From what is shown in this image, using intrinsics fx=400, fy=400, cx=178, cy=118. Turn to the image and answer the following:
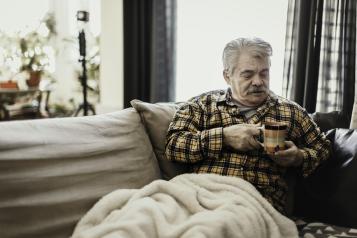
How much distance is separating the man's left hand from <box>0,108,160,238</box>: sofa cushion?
1.55 ft

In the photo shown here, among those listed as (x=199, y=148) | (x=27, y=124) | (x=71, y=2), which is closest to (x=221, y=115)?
(x=199, y=148)

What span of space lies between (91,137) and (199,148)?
402 mm

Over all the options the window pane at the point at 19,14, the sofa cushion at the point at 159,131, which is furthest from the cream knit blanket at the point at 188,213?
the window pane at the point at 19,14

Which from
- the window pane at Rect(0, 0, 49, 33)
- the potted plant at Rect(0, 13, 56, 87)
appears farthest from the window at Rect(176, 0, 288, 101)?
the window pane at Rect(0, 0, 49, 33)

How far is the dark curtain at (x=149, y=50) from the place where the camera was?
3318 mm

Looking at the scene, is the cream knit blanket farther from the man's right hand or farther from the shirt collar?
the shirt collar

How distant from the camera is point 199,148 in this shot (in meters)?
1.51

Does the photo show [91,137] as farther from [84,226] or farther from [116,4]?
[116,4]

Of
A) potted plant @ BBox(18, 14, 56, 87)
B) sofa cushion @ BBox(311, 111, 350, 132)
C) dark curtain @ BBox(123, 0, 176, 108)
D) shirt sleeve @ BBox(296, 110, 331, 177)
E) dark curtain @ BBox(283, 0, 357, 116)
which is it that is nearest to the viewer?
shirt sleeve @ BBox(296, 110, 331, 177)

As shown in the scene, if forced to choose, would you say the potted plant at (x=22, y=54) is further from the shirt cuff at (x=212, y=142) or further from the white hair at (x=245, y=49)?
the shirt cuff at (x=212, y=142)

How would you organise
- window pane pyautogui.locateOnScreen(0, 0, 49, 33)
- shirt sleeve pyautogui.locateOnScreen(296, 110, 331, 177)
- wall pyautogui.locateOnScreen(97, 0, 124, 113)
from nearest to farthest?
shirt sleeve pyautogui.locateOnScreen(296, 110, 331, 177) < wall pyautogui.locateOnScreen(97, 0, 124, 113) < window pane pyautogui.locateOnScreen(0, 0, 49, 33)

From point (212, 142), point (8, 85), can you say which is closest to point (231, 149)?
point (212, 142)

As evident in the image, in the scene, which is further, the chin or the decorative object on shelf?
the decorative object on shelf

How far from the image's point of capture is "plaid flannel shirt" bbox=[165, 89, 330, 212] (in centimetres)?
152
